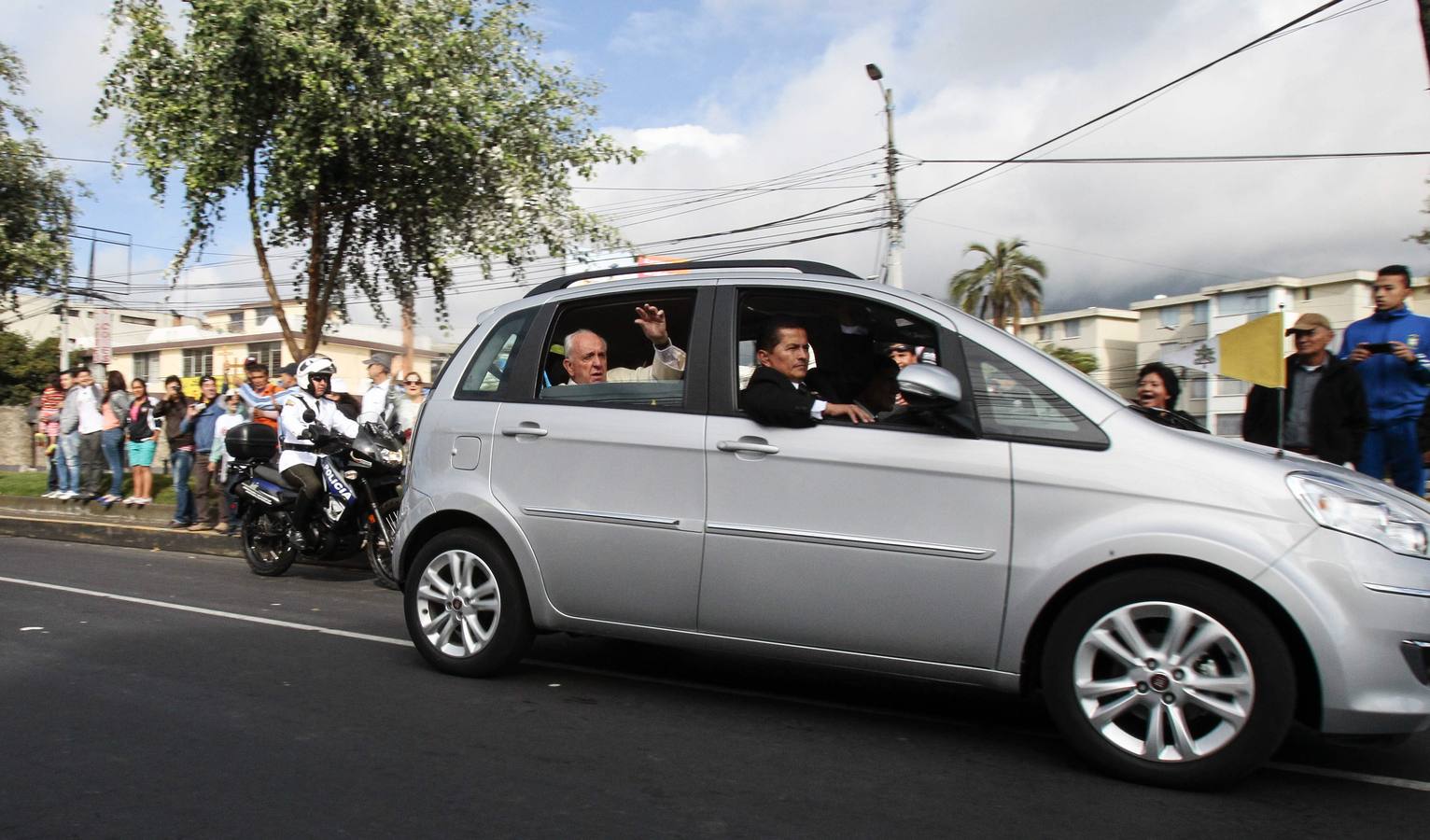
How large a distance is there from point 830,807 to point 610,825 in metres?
0.72

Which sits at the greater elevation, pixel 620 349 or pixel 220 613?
pixel 620 349

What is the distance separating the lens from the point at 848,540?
13.9ft

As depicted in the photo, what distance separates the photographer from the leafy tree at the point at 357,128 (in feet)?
40.9

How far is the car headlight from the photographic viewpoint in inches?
141

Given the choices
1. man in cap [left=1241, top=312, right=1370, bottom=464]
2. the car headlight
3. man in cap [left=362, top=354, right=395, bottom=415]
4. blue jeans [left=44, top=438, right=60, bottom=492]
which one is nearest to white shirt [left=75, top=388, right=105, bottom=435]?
blue jeans [left=44, top=438, right=60, bottom=492]

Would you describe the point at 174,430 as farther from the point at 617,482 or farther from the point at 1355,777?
the point at 1355,777

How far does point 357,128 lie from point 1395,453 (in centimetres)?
1083

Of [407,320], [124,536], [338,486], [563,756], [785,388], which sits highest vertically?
[407,320]

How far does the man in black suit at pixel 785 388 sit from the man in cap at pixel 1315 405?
3479 mm

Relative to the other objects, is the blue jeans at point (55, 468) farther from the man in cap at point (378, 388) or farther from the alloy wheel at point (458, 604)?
the alloy wheel at point (458, 604)

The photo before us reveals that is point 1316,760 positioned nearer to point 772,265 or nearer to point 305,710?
point 772,265

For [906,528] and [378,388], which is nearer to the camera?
[906,528]

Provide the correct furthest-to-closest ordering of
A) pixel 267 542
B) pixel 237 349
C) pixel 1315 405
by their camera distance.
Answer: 1. pixel 237 349
2. pixel 267 542
3. pixel 1315 405

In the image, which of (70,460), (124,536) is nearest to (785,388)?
(124,536)
